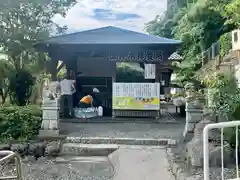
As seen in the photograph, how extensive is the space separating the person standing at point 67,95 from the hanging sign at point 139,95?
1678 millimetres

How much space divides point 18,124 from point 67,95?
4.00m

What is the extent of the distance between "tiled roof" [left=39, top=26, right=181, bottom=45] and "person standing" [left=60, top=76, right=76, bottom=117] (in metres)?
1.48

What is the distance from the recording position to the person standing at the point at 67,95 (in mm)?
12734

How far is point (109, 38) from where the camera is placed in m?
12.8

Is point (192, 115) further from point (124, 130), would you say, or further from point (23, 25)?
point (23, 25)

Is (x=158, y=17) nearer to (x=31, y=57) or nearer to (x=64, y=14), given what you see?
(x=64, y=14)

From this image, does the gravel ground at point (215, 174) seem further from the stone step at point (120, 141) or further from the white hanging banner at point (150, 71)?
the white hanging banner at point (150, 71)

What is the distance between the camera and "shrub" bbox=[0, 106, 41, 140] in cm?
874

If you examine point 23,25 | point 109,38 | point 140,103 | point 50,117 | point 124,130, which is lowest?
point 124,130

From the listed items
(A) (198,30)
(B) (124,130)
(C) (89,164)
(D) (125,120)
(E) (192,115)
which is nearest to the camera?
(C) (89,164)

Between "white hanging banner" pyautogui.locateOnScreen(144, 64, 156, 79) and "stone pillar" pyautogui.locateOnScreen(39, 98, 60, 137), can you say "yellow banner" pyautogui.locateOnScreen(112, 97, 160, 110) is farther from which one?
"stone pillar" pyautogui.locateOnScreen(39, 98, 60, 137)

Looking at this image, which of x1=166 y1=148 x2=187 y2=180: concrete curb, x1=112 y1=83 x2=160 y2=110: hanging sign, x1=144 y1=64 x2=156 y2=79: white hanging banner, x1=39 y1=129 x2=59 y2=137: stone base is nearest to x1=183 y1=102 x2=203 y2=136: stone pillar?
x1=166 y1=148 x2=187 y2=180: concrete curb

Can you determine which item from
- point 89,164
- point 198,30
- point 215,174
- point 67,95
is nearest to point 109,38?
point 67,95

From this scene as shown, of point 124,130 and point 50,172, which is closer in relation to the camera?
point 50,172
